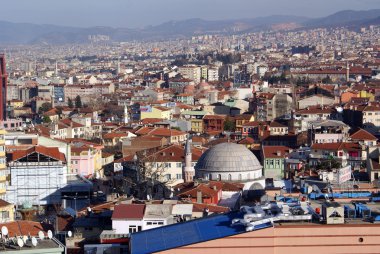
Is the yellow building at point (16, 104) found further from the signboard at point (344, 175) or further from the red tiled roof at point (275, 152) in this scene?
the signboard at point (344, 175)

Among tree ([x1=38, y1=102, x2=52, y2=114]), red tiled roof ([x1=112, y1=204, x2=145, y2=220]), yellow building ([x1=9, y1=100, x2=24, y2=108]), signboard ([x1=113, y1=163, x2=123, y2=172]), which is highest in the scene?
red tiled roof ([x1=112, y1=204, x2=145, y2=220])

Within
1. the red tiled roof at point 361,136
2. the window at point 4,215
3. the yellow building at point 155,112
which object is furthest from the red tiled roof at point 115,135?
the window at point 4,215

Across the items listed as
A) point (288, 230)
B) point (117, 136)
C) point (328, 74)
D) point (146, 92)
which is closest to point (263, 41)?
point (328, 74)

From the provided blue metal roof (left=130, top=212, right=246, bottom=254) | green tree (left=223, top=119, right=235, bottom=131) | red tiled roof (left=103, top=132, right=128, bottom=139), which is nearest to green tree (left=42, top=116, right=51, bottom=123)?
green tree (left=223, top=119, right=235, bottom=131)

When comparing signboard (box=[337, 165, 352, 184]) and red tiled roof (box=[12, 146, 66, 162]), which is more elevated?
red tiled roof (box=[12, 146, 66, 162])

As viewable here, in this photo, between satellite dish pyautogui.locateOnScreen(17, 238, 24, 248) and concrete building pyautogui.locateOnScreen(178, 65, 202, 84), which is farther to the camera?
concrete building pyautogui.locateOnScreen(178, 65, 202, 84)

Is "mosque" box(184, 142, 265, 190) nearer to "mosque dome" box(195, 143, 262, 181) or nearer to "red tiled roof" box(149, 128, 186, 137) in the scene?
"mosque dome" box(195, 143, 262, 181)

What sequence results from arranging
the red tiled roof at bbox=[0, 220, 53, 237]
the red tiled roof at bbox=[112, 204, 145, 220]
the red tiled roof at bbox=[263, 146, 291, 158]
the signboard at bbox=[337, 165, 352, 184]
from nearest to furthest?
the red tiled roof at bbox=[0, 220, 53, 237] → the red tiled roof at bbox=[112, 204, 145, 220] → the signboard at bbox=[337, 165, 352, 184] → the red tiled roof at bbox=[263, 146, 291, 158]
